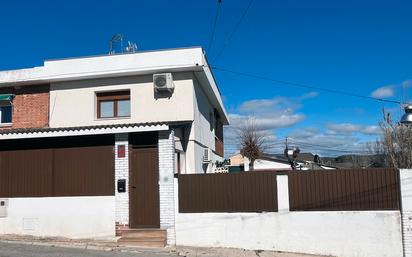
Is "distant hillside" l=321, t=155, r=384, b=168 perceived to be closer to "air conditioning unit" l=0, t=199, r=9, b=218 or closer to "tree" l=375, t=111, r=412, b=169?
"tree" l=375, t=111, r=412, b=169

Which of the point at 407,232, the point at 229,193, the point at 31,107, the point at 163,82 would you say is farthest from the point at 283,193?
the point at 31,107

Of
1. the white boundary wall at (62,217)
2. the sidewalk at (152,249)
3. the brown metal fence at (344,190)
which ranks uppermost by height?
the brown metal fence at (344,190)

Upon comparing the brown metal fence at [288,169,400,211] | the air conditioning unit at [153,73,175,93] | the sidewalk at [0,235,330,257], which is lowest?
the sidewalk at [0,235,330,257]

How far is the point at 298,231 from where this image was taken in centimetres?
1344

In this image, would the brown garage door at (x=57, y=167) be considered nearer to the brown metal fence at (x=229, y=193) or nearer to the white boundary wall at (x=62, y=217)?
the white boundary wall at (x=62, y=217)

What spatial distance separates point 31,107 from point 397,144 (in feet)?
59.1

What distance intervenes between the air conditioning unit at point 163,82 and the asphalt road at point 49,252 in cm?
554

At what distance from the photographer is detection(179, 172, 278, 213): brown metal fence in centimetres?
→ 1377

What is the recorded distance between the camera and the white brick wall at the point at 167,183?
1396cm

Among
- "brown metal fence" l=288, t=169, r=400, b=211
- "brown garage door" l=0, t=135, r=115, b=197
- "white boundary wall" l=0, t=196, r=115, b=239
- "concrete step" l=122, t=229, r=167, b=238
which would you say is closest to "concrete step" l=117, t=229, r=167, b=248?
"concrete step" l=122, t=229, r=167, b=238

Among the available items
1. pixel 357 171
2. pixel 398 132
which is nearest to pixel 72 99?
pixel 357 171

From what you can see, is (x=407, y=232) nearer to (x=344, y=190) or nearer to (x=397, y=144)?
(x=344, y=190)

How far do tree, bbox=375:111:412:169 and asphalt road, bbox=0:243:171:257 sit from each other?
50.8 ft

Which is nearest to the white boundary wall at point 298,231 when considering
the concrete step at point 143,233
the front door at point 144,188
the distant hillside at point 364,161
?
the concrete step at point 143,233
